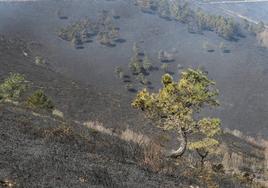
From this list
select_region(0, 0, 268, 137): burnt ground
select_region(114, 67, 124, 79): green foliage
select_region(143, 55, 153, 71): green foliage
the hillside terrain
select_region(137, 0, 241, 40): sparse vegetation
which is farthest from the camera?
select_region(137, 0, 241, 40): sparse vegetation

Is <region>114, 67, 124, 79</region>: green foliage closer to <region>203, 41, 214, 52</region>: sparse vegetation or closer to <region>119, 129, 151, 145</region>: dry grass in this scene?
<region>203, 41, 214, 52</region>: sparse vegetation

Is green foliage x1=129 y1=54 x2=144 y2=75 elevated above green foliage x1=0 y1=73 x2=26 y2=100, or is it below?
below

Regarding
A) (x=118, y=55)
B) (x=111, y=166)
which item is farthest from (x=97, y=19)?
(x=111, y=166)

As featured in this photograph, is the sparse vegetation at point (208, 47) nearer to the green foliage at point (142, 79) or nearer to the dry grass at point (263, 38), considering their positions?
the dry grass at point (263, 38)

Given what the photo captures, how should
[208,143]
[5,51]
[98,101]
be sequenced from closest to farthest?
[208,143] → [98,101] → [5,51]

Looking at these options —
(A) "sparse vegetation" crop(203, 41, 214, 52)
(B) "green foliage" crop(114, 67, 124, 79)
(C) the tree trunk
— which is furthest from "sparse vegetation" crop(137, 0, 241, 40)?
(C) the tree trunk

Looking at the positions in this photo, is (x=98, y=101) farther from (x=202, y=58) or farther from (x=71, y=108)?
(x=202, y=58)

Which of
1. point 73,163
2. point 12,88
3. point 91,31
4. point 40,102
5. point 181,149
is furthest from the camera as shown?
point 91,31

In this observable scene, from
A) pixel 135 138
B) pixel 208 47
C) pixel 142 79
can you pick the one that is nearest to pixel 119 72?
pixel 142 79

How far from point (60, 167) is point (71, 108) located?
1926 inches

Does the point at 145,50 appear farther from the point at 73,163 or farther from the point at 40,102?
the point at 73,163

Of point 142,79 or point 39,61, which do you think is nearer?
point 39,61

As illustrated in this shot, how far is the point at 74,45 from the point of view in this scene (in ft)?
434

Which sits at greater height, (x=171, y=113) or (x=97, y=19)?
(x=171, y=113)
